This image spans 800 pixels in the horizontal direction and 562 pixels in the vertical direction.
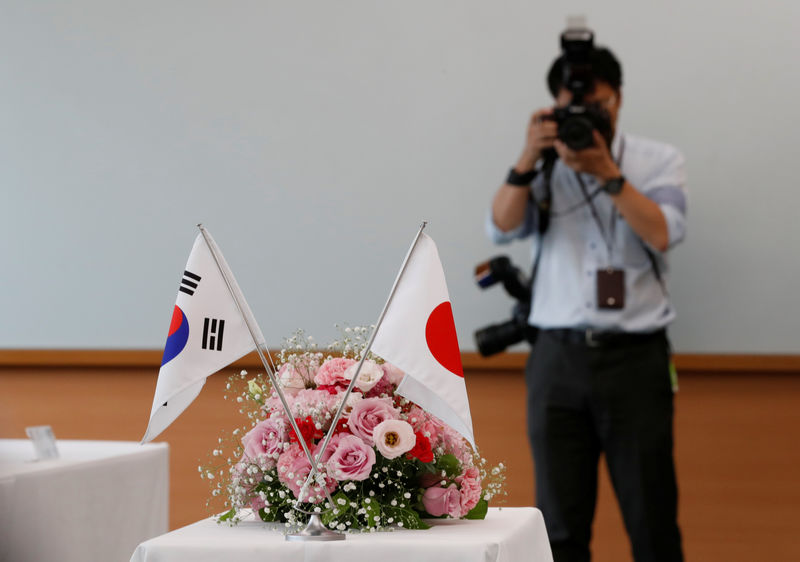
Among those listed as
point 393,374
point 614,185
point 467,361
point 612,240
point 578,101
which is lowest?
point 467,361

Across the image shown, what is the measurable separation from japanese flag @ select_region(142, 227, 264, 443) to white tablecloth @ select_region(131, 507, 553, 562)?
0.19 meters

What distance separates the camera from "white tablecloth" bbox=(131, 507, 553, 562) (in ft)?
4.33

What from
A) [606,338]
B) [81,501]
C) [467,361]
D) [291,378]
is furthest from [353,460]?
[467,361]

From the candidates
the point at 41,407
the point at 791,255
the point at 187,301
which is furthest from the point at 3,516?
the point at 791,255

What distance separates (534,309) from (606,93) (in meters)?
0.67

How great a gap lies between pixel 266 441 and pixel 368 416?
0.17 metres

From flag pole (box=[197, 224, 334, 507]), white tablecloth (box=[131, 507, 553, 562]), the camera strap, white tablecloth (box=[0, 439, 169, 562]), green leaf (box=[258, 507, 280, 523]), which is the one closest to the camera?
white tablecloth (box=[131, 507, 553, 562])

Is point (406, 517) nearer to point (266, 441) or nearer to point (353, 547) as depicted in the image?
point (353, 547)

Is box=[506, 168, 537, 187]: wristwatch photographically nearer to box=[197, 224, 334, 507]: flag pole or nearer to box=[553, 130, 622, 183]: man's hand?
box=[553, 130, 622, 183]: man's hand

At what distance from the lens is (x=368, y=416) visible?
1.47 m

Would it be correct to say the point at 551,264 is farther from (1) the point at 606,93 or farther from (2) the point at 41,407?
(2) the point at 41,407

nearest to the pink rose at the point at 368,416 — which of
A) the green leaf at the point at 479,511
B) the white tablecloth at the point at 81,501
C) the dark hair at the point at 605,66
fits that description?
the green leaf at the point at 479,511

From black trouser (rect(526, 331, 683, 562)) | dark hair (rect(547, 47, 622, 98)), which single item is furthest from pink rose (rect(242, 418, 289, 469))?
dark hair (rect(547, 47, 622, 98))

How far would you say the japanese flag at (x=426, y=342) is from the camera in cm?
146
